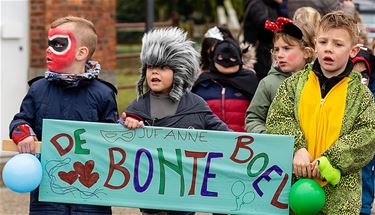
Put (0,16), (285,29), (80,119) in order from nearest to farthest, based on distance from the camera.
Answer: (80,119) < (285,29) < (0,16)

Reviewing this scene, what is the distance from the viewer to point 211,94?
740 centimetres

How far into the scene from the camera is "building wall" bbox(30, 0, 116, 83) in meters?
11.8

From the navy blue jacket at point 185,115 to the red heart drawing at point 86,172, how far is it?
43cm

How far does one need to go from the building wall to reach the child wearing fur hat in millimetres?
6012

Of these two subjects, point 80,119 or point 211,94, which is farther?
point 211,94

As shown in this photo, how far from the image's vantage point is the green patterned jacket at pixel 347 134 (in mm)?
5223

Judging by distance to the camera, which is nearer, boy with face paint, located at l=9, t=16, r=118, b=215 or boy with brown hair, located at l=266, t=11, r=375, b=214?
boy with brown hair, located at l=266, t=11, r=375, b=214

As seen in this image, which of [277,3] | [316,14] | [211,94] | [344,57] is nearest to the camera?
[344,57]

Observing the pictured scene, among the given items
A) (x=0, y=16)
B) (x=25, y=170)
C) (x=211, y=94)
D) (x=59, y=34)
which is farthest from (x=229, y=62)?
(x=0, y=16)

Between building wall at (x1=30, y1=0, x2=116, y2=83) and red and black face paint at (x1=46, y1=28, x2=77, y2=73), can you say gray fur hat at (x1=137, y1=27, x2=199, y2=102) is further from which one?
building wall at (x1=30, y1=0, x2=116, y2=83)

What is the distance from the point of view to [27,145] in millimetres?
5598

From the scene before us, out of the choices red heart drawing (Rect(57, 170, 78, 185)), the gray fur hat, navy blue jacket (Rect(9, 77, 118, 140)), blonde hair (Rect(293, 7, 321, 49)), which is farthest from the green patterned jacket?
red heart drawing (Rect(57, 170, 78, 185))

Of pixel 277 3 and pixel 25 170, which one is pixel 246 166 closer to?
pixel 25 170

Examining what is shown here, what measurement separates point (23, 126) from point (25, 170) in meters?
0.33
